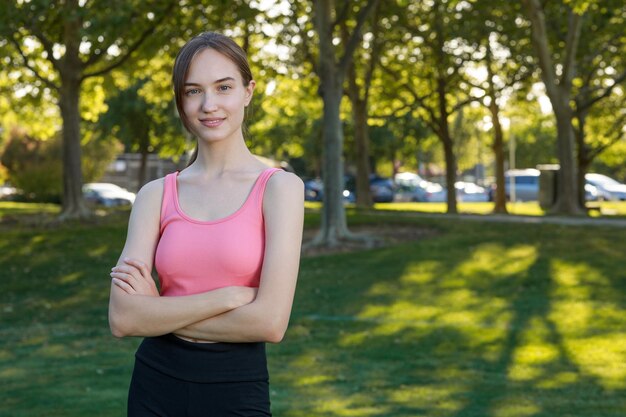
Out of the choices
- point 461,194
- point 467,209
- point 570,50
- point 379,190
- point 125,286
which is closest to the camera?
point 125,286

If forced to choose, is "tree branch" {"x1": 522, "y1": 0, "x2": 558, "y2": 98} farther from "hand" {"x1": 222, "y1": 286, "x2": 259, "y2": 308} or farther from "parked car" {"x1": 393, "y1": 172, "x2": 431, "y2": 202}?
"parked car" {"x1": 393, "y1": 172, "x2": 431, "y2": 202}

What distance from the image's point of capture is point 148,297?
10.7ft

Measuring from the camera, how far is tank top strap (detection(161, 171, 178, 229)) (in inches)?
128

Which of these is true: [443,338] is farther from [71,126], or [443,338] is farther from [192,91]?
[71,126]

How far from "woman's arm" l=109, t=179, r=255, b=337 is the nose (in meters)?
0.26

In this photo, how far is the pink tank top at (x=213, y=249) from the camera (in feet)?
10.2

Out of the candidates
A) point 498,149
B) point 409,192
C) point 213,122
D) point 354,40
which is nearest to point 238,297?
point 213,122

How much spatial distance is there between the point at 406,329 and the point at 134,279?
1110 cm

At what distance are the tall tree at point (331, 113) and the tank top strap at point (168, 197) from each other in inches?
720

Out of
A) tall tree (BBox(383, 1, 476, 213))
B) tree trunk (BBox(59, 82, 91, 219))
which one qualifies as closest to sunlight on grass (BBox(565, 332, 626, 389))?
tree trunk (BBox(59, 82, 91, 219))

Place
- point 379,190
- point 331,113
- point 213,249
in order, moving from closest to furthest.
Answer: point 213,249 → point 331,113 → point 379,190

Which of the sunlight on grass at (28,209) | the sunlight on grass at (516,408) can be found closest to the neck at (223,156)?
the sunlight on grass at (516,408)

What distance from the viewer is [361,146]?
37062 mm

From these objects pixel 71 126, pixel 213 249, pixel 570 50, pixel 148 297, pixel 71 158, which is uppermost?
pixel 570 50
